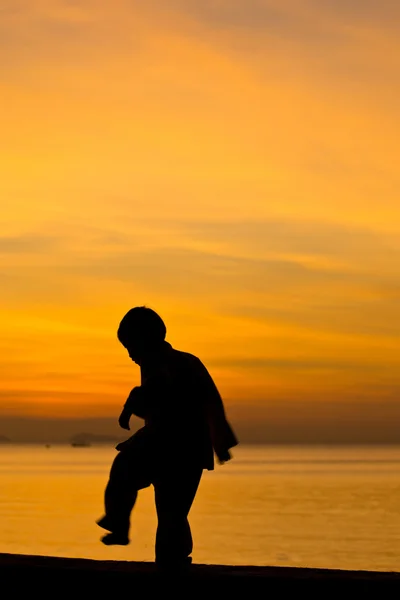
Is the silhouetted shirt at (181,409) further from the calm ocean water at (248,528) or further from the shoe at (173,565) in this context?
the calm ocean water at (248,528)

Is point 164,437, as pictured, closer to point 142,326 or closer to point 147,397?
point 147,397

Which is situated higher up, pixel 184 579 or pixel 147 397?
pixel 147 397

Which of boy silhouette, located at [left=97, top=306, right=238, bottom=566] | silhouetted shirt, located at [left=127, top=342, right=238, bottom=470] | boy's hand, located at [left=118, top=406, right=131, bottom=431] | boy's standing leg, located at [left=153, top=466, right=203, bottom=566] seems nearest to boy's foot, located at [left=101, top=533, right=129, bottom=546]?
boy silhouette, located at [left=97, top=306, right=238, bottom=566]

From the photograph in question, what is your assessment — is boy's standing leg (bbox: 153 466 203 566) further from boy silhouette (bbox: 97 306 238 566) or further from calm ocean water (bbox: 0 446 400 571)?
calm ocean water (bbox: 0 446 400 571)

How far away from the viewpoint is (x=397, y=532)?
39406 millimetres

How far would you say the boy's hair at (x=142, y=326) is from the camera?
267 inches

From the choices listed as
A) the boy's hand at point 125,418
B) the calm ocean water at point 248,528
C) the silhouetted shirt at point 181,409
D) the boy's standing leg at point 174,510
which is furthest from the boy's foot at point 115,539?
the calm ocean water at point 248,528

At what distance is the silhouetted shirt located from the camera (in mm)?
6621

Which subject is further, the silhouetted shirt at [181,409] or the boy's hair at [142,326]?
the boy's hair at [142,326]

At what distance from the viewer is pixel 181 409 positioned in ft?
22.0

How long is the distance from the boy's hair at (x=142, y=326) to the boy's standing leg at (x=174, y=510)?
0.78 meters

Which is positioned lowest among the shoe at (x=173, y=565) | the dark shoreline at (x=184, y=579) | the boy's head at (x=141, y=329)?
the dark shoreline at (x=184, y=579)

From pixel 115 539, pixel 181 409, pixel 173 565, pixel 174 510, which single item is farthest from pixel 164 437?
pixel 173 565

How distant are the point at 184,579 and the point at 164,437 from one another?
109 centimetres
